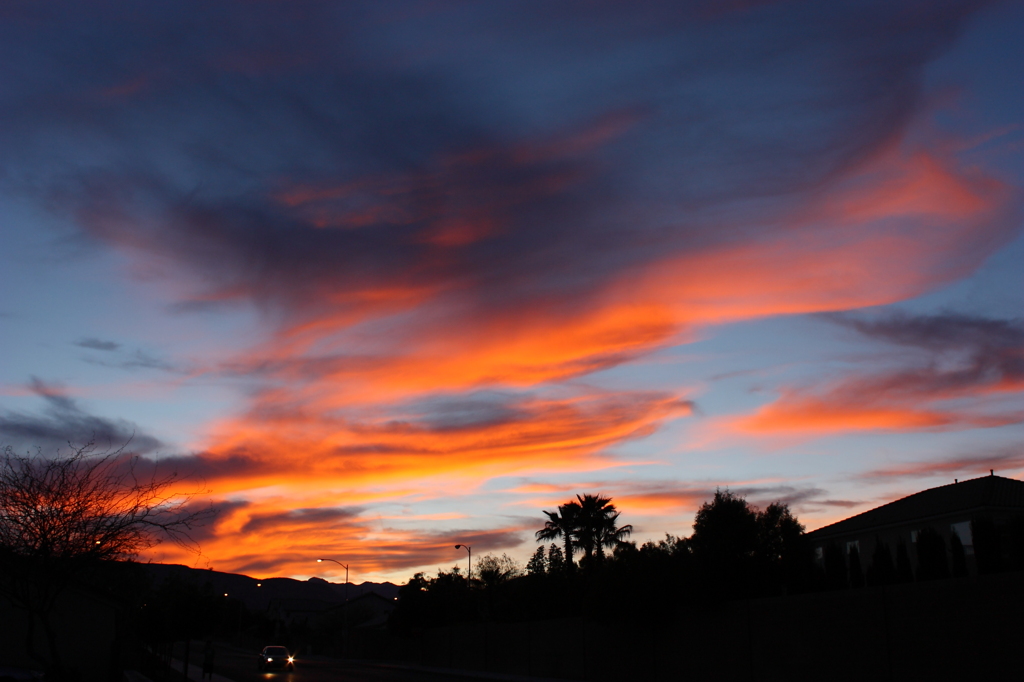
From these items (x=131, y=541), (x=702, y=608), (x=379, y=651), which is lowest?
(x=379, y=651)

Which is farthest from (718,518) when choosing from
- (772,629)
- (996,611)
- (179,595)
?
(179,595)

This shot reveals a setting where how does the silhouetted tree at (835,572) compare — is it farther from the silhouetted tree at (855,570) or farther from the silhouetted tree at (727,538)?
the silhouetted tree at (727,538)

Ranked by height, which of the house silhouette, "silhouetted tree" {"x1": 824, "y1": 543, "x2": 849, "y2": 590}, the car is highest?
the house silhouette

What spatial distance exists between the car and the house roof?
38383 millimetres

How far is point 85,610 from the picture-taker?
105 feet

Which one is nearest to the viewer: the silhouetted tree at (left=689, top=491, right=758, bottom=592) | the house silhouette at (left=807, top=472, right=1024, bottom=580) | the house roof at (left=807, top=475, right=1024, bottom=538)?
the house silhouette at (left=807, top=472, right=1024, bottom=580)

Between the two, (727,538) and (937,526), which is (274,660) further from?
(937,526)

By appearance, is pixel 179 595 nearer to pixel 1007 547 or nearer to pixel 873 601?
pixel 873 601

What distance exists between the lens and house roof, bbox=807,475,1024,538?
4359 cm

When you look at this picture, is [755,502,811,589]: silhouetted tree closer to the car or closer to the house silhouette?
the house silhouette

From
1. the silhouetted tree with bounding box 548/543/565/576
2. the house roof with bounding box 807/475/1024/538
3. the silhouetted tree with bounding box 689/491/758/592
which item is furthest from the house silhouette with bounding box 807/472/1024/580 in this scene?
the silhouetted tree with bounding box 548/543/565/576

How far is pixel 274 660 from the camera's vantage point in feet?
198

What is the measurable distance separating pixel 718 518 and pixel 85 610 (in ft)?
94.8

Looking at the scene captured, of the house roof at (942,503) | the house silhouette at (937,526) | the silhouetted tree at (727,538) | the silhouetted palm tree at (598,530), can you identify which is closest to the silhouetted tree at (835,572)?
the house silhouette at (937,526)
